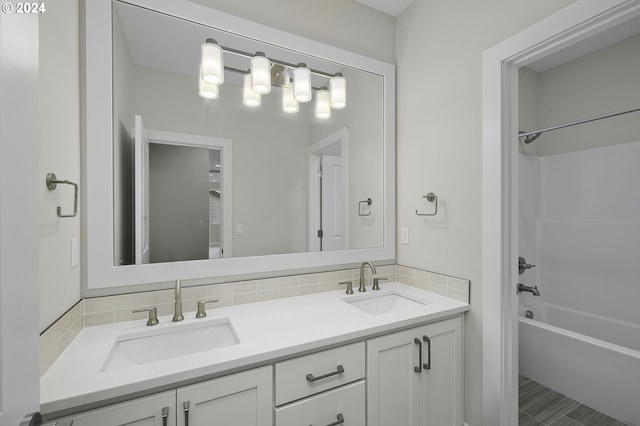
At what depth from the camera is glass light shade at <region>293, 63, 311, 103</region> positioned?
5.63 feet

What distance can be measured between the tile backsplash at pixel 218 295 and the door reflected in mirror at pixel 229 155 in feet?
0.55

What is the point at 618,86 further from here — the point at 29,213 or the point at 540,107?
the point at 29,213

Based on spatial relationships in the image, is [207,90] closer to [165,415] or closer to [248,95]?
[248,95]

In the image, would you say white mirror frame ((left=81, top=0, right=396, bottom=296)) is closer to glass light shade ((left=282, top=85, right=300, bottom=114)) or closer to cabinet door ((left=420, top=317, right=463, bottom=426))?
glass light shade ((left=282, top=85, right=300, bottom=114))

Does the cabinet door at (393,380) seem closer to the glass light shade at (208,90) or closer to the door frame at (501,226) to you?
the door frame at (501,226)

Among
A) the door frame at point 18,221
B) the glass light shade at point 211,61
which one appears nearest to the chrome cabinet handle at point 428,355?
the door frame at point 18,221

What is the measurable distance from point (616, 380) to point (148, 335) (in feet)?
8.33

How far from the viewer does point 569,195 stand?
8.43 ft

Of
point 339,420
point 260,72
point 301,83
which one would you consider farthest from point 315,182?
point 339,420

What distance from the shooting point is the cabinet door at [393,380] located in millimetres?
1276

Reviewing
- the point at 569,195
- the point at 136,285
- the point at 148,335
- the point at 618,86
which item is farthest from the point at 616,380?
the point at 136,285

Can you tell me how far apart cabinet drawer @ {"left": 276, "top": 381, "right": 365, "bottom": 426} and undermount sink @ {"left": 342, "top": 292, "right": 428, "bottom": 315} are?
527mm

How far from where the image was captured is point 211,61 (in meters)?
1.47

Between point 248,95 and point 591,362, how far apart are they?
2623 mm
